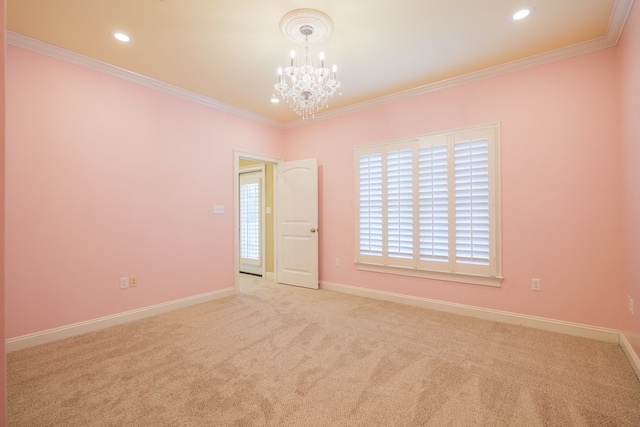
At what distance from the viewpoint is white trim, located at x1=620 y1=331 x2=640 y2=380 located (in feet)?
7.07

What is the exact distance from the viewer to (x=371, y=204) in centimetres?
422

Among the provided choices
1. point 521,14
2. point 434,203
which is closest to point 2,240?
point 521,14

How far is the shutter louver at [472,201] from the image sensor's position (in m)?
3.33

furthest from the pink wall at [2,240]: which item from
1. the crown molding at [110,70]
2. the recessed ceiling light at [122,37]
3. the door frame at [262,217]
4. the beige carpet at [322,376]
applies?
the door frame at [262,217]

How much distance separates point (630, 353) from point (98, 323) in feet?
15.9

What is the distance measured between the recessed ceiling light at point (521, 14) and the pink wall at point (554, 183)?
0.85 metres

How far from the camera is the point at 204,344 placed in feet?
9.02

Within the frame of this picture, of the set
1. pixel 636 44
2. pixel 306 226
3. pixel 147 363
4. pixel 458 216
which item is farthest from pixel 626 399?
pixel 306 226

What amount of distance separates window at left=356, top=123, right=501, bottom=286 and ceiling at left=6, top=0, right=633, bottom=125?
87 cm

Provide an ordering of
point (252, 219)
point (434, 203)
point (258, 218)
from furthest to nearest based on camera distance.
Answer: point (252, 219), point (258, 218), point (434, 203)

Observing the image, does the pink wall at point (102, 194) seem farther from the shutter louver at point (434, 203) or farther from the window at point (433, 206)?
the shutter louver at point (434, 203)

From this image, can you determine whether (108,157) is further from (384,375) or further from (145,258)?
(384,375)

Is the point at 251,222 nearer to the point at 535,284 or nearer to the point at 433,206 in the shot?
the point at 433,206

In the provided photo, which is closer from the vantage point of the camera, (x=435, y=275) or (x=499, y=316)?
(x=499, y=316)
